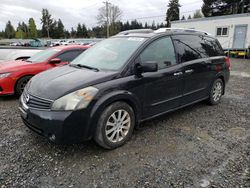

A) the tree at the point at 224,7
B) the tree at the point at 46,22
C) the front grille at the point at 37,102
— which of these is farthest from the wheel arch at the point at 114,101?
the tree at the point at 46,22

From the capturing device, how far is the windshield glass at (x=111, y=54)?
3198 millimetres

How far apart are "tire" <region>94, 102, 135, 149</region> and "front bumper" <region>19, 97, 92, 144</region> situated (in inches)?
7.4

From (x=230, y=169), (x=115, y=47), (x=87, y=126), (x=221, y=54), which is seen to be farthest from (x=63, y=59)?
(x=230, y=169)

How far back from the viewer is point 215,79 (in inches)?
185

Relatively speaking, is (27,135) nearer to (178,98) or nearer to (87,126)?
(87,126)

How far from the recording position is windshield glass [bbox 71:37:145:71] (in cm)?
320

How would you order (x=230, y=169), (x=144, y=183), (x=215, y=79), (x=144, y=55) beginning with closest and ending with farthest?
(x=144, y=183) → (x=230, y=169) → (x=144, y=55) → (x=215, y=79)

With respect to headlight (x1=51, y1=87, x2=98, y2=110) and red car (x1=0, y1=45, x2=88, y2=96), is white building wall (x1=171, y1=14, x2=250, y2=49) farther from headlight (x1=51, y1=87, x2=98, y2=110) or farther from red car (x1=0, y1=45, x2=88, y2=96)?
headlight (x1=51, y1=87, x2=98, y2=110)

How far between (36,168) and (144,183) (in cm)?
137

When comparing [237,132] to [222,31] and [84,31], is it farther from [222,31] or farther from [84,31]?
[84,31]

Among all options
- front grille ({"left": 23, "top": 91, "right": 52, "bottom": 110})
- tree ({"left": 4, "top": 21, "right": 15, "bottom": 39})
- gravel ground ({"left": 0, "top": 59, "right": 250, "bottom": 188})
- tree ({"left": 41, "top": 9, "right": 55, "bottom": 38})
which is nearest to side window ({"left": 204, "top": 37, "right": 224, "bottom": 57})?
gravel ground ({"left": 0, "top": 59, "right": 250, "bottom": 188})

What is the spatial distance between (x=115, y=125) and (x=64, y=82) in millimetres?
949

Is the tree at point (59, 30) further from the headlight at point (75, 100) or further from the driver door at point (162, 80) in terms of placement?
the headlight at point (75, 100)

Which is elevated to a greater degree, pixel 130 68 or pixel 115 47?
pixel 115 47
